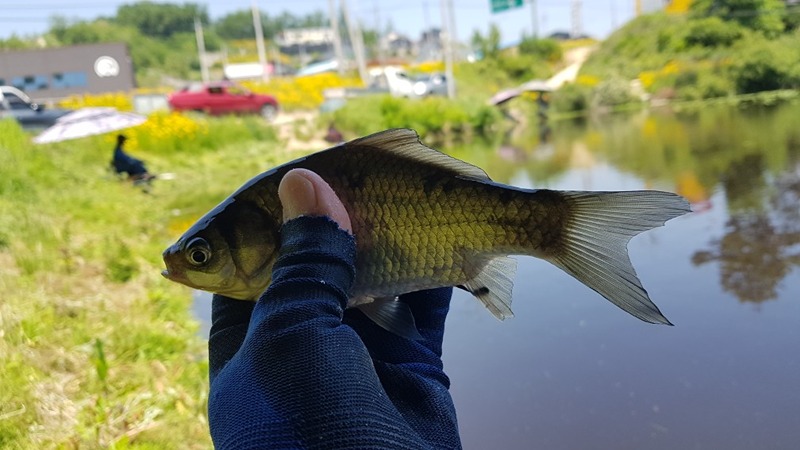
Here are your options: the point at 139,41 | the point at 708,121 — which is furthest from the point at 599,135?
the point at 139,41

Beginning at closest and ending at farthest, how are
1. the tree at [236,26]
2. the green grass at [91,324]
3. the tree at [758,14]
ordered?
the green grass at [91,324], the tree at [758,14], the tree at [236,26]

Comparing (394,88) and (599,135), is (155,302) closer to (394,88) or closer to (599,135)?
(599,135)

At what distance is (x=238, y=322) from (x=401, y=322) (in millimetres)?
335

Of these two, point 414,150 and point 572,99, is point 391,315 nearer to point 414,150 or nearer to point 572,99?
point 414,150

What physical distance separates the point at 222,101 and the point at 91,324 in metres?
21.0

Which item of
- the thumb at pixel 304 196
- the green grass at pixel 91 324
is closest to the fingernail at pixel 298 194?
the thumb at pixel 304 196

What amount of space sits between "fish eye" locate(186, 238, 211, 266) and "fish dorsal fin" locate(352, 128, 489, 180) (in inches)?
13.4

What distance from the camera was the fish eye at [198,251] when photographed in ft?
4.20

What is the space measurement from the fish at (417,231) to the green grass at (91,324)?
1781 mm

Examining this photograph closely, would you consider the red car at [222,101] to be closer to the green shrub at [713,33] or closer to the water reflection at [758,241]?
the water reflection at [758,241]

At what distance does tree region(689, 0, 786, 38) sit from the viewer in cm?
3325

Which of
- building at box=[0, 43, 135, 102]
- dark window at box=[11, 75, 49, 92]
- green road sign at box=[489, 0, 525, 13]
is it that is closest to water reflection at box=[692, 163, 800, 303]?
green road sign at box=[489, 0, 525, 13]

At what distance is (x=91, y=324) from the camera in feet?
13.5

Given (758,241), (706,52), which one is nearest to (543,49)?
(706,52)
